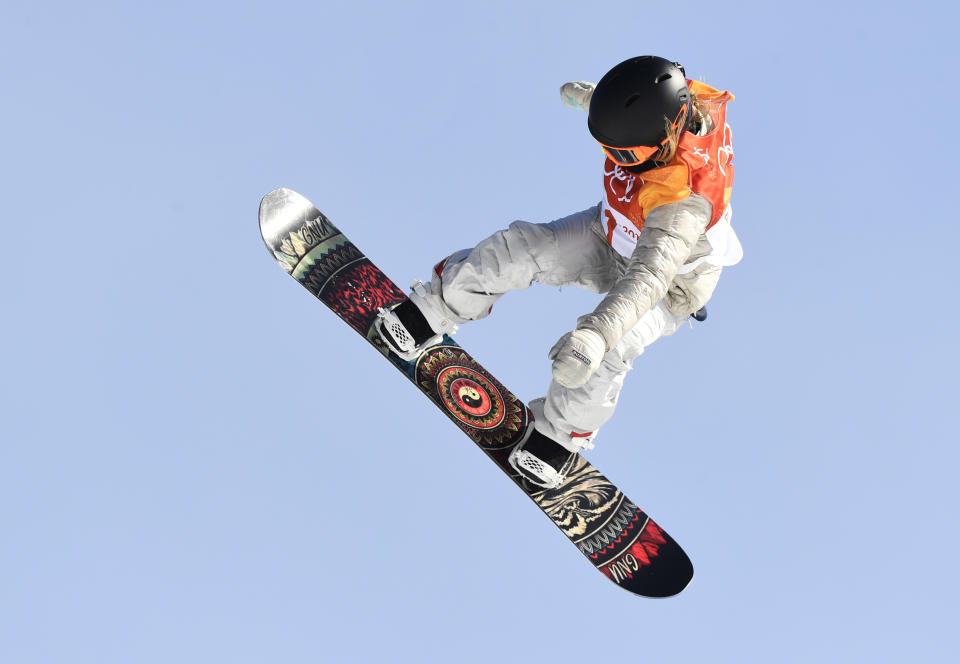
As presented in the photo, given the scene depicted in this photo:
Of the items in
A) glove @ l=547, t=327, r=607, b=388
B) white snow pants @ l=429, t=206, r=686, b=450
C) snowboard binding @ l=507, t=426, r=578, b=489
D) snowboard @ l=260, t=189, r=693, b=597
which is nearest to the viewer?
glove @ l=547, t=327, r=607, b=388

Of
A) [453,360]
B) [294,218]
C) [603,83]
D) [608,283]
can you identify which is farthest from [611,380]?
[294,218]

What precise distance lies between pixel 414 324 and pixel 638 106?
2967 mm

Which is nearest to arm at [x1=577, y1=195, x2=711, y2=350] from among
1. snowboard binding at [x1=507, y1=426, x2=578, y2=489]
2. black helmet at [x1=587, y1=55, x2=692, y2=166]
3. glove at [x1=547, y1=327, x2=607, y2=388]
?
glove at [x1=547, y1=327, x2=607, y2=388]

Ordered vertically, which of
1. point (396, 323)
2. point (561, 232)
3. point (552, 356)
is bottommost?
point (552, 356)

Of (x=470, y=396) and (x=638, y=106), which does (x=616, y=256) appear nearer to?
(x=638, y=106)

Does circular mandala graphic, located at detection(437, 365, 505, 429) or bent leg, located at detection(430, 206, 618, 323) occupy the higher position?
bent leg, located at detection(430, 206, 618, 323)

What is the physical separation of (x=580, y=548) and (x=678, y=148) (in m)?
3.68

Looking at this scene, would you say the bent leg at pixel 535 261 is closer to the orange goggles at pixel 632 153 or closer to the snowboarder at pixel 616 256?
the snowboarder at pixel 616 256

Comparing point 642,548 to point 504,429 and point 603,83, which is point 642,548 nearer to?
point 504,429

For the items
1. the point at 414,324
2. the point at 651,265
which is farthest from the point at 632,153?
the point at 414,324

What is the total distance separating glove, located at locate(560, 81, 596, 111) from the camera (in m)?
8.57

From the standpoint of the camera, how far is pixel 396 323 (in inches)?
360

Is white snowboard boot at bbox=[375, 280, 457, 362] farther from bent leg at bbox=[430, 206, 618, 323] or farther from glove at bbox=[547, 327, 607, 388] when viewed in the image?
glove at bbox=[547, 327, 607, 388]

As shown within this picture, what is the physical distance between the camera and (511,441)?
30.1 ft
